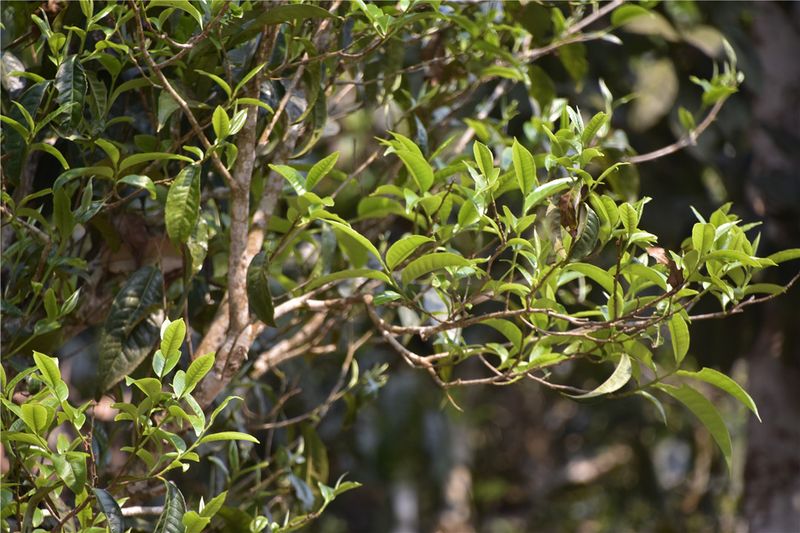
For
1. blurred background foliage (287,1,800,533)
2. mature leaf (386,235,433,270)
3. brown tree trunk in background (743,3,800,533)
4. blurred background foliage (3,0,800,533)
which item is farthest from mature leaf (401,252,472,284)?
brown tree trunk in background (743,3,800,533)

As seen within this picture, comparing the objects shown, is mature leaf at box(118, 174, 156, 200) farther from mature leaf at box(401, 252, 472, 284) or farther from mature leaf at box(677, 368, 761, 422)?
mature leaf at box(677, 368, 761, 422)

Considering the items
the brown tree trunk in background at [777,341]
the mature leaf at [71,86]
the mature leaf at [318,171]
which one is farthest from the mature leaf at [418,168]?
the brown tree trunk in background at [777,341]

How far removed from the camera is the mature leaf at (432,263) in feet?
2.64

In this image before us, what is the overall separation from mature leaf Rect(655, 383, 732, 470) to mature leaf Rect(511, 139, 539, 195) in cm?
22

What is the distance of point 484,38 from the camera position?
1.15 meters

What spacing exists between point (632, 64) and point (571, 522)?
2.27 m

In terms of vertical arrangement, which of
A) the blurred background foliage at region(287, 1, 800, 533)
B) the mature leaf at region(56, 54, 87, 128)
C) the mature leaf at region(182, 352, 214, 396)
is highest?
the mature leaf at region(56, 54, 87, 128)

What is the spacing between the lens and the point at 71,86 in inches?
33.2

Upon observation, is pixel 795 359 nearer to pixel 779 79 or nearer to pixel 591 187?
pixel 779 79

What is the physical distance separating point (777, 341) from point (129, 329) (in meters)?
1.51

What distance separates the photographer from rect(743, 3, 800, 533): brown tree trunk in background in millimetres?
1928

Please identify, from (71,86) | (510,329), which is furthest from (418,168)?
(71,86)

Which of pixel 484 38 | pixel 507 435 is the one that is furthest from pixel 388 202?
pixel 507 435

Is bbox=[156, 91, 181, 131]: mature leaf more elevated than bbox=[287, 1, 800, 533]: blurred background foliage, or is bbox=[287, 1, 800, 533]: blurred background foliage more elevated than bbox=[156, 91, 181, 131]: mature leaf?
bbox=[156, 91, 181, 131]: mature leaf
